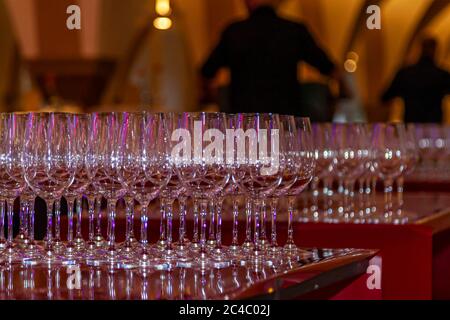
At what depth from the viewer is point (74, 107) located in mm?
13414

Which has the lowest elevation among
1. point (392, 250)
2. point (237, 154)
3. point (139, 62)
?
point (392, 250)

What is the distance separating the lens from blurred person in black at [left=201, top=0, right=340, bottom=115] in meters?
6.52

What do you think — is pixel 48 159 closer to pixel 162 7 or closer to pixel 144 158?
pixel 144 158

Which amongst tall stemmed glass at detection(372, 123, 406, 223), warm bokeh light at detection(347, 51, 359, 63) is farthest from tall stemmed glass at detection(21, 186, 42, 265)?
warm bokeh light at detection(347, 51, 359, 63)

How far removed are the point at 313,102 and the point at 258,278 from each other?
232 inches

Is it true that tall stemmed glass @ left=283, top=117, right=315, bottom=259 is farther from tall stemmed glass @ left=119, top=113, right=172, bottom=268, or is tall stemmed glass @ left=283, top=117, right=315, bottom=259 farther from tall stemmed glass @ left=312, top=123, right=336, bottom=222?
tall stemmed glass @ left=312, top=123, right=336, bottom=222

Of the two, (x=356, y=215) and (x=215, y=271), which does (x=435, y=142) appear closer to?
(x=356, y=215)

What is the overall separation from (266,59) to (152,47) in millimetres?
9497

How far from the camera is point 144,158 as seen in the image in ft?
9.12

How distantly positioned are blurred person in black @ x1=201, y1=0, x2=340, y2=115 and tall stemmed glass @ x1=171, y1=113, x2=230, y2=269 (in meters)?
3.69

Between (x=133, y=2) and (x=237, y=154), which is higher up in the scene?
(x=133, y=2)

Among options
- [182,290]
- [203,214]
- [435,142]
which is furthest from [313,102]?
[182,290]

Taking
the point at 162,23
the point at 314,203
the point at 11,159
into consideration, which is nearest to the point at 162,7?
the point at 162,23

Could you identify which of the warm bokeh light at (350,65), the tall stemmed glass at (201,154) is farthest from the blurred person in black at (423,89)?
the warm bokeh light at (350,65)
